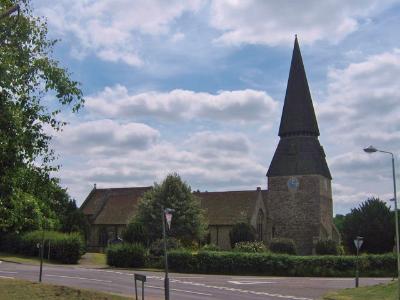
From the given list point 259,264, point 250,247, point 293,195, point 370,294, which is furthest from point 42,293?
point 293,195

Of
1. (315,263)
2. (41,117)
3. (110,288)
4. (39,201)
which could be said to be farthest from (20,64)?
(315,263)

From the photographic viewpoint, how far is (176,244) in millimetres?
50000

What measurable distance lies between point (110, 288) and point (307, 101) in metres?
43.7

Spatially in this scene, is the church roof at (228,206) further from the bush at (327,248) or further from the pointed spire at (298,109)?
the pointed spire at (298,109)

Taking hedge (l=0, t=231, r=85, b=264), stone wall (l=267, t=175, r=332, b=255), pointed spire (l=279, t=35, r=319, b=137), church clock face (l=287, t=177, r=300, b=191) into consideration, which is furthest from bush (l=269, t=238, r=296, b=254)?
hedge (l=0, t=231, r=85, b=264)

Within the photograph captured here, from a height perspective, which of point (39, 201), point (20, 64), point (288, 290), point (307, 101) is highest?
point (307, 101)

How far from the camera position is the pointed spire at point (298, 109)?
64.4 m

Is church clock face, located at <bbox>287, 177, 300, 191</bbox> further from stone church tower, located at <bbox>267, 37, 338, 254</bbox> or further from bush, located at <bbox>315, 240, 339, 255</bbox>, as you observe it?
bush, located at <bbox>315, 240, 339, 255</bbox>

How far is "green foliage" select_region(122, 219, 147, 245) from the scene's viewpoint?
54.8 metres

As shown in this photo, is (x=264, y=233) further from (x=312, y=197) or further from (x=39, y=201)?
(x=39, y=201)

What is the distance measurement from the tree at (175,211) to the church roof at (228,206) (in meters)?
5.39

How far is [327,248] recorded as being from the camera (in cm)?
5519

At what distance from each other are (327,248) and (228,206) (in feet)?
46.0

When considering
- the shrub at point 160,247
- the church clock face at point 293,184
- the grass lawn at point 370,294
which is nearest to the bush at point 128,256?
the shrub at point 160,247
